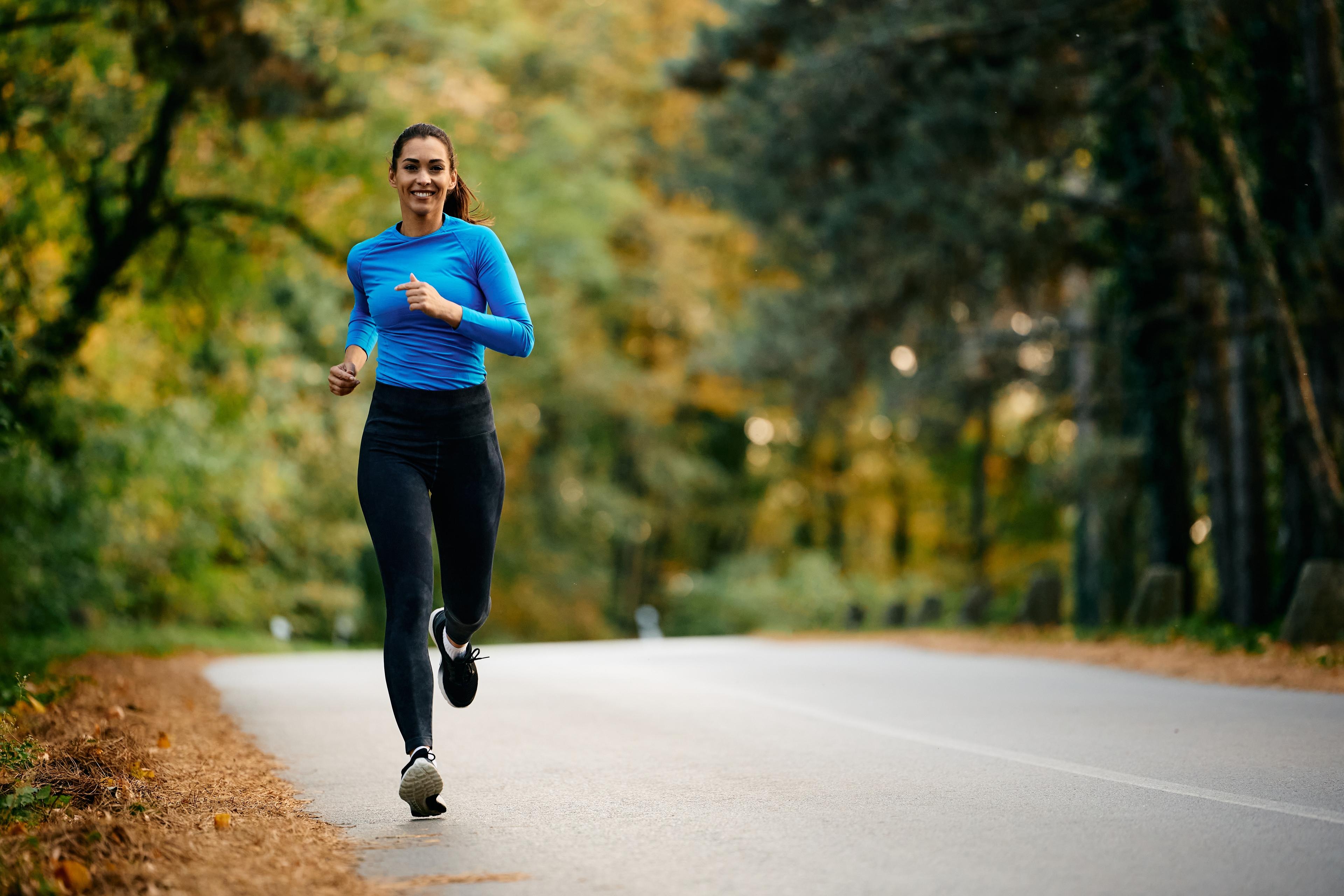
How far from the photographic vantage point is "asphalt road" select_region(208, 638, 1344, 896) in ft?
14.5

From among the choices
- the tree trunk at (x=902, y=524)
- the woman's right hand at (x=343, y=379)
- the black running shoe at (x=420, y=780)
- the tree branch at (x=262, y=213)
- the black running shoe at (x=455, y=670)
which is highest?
the tree branch at (x=262, y=213)

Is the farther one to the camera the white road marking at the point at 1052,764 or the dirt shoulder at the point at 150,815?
the white road marking at the point at 1052,764

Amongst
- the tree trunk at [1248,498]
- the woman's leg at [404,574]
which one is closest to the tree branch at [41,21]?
the woman's leg at [404,574]

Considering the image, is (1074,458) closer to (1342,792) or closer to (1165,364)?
(1165,364)

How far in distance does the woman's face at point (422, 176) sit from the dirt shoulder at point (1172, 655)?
698cm

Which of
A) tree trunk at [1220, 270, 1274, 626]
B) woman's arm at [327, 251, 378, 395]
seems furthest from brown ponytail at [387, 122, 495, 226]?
tree trunk at [1220, 270, 1274, 626]

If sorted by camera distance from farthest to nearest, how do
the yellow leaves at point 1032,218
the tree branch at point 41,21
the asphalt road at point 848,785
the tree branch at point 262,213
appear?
the yellow leaves at point 1032,218 < the tree branch at point 262,213 < the tree branch at point 41,21 < the asphalt road at point 848,785

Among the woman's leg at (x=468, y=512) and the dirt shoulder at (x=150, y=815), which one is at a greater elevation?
the woman's leg at (x=468, y=512)

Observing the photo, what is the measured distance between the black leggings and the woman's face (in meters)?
0.64

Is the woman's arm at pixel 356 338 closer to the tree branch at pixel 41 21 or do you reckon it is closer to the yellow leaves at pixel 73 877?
the yellow leaves at pixel 73 877

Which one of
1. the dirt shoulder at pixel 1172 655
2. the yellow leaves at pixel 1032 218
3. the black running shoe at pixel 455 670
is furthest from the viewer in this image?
the yellow leaves at pixel 1032 218

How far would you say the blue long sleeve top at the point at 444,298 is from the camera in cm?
539

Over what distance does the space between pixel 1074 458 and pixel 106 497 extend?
13984mm

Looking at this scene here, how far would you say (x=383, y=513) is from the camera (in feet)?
17.4
